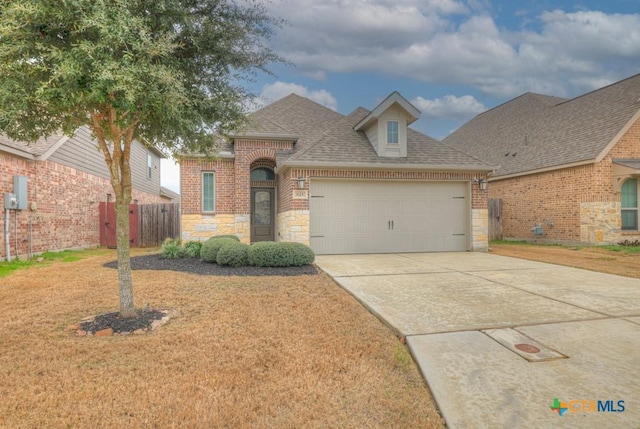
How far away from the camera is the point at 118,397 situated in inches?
104

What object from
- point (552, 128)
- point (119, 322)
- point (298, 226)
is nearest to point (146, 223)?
point (298, 226)

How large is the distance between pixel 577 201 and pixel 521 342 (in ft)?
41.9

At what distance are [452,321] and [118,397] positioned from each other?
3.46m

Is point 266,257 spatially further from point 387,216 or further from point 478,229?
point 478,229

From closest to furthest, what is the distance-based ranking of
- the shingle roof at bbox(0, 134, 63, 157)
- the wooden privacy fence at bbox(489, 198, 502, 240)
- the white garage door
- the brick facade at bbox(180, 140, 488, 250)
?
1. the shingle roof at bbox(0, 134, 63, 157)
2. the white garage door
3. the brick facade at bbox(180, 140, 488, 250)
4. the wooden privacy fence at bbox(489, 198, 502, 240)

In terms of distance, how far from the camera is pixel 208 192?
1283cm

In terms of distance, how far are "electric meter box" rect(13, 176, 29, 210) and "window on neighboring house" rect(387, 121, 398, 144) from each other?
36.0 ft

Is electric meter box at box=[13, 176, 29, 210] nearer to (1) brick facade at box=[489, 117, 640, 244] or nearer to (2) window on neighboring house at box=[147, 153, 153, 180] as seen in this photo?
(2) window on neighboring house at box=[147, 153, 153, 180]

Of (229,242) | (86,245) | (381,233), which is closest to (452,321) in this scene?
(229,242)

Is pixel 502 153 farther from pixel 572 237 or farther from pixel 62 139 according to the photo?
pixel 62 139

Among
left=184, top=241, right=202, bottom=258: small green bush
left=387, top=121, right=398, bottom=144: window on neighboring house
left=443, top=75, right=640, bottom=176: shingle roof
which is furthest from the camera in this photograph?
left=443, top=75, right=640, bottom=176: shingle roof

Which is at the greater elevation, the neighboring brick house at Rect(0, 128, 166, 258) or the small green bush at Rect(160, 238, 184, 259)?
the neighboring brick house at Rect(0, 128, 166, 258)

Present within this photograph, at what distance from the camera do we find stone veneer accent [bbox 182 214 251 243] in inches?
498

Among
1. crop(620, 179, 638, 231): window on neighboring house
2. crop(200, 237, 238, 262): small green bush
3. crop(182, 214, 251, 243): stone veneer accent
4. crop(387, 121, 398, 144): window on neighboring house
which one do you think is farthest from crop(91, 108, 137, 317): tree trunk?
crop(620, 179, 638, 231): window on neighboring house
